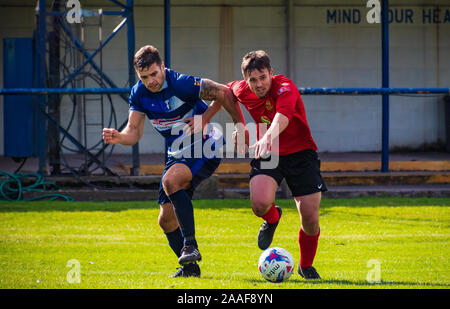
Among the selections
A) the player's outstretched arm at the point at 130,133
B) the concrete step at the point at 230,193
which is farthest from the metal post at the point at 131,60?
the player's outstretched arm at the point at 130,133

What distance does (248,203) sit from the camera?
10258 mm

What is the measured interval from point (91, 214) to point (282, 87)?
180 inches

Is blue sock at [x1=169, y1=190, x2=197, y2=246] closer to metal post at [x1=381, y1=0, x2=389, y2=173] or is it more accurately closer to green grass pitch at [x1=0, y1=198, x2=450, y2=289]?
green grass pitch at [x1=0, y1=198, x2=450, y2=289]

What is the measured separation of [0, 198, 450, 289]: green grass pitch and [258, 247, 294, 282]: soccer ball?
0.10 metres

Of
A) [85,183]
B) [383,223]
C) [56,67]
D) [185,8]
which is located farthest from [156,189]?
[185,8]

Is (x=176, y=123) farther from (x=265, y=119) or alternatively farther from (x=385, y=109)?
(x=385, y=109)

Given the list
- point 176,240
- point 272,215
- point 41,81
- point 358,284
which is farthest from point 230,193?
point 358,284

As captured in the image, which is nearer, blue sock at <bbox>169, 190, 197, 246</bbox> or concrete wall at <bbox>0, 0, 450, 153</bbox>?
blue sock at <bbox>169, 190, 197, 246</bbox>

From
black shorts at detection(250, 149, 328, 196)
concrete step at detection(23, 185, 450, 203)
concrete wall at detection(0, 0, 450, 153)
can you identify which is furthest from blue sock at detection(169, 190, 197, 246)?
concrete wall at detection(0, 0, 450, 153)

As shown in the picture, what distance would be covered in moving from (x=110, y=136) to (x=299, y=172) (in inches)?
60.6

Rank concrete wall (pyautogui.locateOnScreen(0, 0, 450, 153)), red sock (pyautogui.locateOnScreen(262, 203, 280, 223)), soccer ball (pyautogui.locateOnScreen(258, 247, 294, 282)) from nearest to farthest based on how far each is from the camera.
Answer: soccer ball (pyautogui.locateOnScreen(258, 247, 294, 282)) < red sock (pyautogui.locateOnScreen(262, 203, 280, 223)) < concrete wall (pyautogui.locateOnScreen(0, 0, 450, 153))

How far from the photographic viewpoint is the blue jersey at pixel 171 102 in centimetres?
567

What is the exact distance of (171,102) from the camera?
5.68m

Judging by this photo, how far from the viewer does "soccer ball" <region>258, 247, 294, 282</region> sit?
17.4 ft
